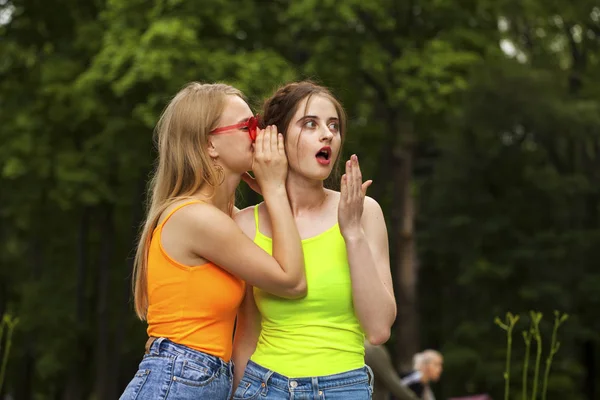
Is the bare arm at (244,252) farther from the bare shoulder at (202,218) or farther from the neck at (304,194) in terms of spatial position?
the neck at (304,194)

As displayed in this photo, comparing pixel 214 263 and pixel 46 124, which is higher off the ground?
pixel 46 124

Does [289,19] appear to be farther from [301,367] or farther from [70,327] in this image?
[301,367]

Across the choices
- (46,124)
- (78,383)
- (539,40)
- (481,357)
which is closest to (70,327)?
(78,383)

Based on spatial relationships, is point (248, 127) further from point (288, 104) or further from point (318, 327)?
point (318, 327)

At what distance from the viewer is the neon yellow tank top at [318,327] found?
3557 millimetres

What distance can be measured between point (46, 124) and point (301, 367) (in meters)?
16.0

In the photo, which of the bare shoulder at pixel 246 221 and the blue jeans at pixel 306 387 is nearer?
the blue jeans at pixel 306 387

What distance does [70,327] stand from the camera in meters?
25.1

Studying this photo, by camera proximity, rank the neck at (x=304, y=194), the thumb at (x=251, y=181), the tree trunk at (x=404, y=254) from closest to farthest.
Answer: the neck at (x=304, y=194), the thumb at (x=251, y=181), the tree trunk at (x=404, y=254)

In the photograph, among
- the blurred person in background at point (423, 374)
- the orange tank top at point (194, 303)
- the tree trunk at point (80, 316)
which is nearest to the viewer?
the orange tank top at point (194, 303)

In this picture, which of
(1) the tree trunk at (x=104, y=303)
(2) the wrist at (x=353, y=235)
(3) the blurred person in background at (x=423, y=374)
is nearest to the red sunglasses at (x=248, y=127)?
(2) the wrist at (x=353, y=235)

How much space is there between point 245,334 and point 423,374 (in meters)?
8.22

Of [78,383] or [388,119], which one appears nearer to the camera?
[388,119]

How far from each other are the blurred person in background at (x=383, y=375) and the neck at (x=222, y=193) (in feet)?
11.7
